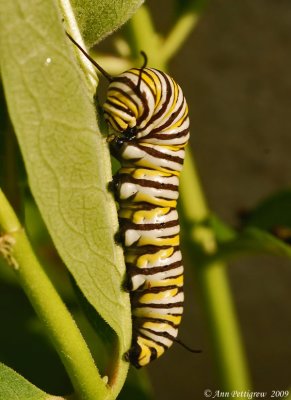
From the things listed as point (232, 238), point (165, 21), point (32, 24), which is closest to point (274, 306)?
point (165, 21)

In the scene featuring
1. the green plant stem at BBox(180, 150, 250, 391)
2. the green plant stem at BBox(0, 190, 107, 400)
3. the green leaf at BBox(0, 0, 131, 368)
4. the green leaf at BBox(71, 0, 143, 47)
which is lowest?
the green plant stem at BBox(180, 150, 250, 391)

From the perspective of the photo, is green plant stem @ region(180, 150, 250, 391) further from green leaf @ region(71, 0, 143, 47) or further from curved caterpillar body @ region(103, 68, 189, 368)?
green leaf @ region(71, 0, 143, 47)

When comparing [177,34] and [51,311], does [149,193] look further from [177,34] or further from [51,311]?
[177,34]

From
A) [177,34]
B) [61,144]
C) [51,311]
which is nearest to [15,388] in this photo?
[51,311]

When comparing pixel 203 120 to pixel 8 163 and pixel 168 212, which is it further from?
pixel 8 163

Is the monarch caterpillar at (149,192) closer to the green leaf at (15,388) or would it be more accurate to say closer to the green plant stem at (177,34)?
the green leaf at (15,388)

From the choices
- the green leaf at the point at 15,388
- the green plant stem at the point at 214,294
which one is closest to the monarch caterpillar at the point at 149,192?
the green leaf at the point at 15,388

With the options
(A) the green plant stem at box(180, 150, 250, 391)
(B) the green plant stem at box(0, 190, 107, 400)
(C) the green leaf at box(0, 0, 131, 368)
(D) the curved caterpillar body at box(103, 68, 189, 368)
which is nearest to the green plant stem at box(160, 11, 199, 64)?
(A) the green plant stem at box(180, 150, 250, 391)
